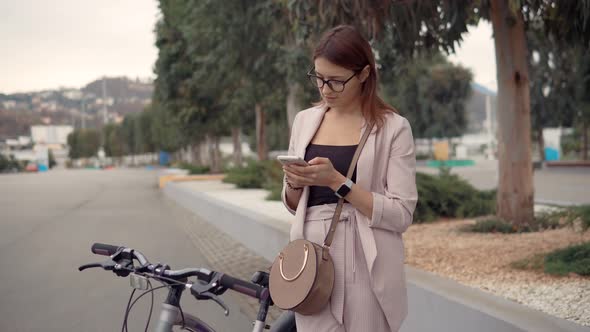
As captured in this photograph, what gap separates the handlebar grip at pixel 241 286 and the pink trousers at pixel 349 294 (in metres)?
0.23

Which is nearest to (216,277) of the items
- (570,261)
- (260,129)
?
(570,261)

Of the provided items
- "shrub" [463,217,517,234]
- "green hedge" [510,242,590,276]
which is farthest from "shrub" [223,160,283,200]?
"green hedge" [510,242,590,276]

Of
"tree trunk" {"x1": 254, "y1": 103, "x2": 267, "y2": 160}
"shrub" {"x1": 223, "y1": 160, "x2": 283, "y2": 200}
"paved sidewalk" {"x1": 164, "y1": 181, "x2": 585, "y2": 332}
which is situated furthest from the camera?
"tree trunk" {"x1": 254, "y1": 103, "x2": 267, "y2": 160}

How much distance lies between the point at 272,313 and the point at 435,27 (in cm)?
473

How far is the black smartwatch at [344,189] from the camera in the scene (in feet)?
7.40

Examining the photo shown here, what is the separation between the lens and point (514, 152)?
9.34 meters

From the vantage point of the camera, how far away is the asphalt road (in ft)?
19.7

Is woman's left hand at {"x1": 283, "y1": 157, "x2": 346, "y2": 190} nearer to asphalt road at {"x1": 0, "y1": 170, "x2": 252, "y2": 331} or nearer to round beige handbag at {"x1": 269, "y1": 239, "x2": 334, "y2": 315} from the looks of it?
round beige handbag at {"x1": 269, "y1": 239, "x2": 334, "y2": 315}

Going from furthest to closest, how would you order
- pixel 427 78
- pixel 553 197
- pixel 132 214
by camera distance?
pixel 427 78, pixel 132 214, pixel 553 197

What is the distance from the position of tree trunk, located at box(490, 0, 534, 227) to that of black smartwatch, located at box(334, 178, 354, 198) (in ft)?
24.6

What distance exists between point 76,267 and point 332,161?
715 cm

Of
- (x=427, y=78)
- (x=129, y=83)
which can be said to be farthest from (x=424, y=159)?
(x=129, y=83)

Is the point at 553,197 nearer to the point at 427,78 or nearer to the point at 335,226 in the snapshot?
the point at 335,226

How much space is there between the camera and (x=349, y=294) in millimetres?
2342
